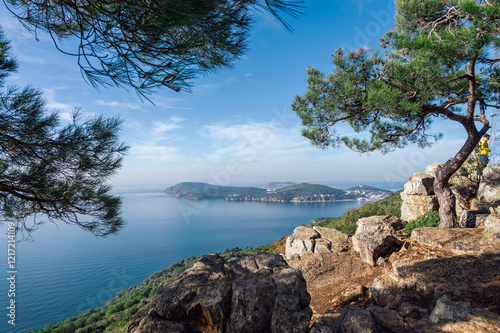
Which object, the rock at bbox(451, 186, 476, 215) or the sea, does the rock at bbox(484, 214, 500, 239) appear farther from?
the sea

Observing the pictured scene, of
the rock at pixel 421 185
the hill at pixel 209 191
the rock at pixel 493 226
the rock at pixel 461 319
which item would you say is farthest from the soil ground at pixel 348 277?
the hill at pixel 209 191

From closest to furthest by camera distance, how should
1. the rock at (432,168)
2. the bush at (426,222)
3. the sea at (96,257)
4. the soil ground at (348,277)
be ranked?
1. the soil ground at (348,277)
2. the bush at (426,222)
3. the rock at (432,168)
4. the sea at (96,257)

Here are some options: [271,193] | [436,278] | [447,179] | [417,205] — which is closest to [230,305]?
[436,278]

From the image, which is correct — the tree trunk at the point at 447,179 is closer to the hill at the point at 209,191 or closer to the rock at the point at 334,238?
the rock at the point at 334,238

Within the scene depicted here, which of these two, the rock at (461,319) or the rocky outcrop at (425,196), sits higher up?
the rocky outcrop at (425,196)

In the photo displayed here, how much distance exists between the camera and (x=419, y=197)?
24.6 ft

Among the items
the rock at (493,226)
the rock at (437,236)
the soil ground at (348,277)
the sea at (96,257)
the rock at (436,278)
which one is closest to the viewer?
the soil ground at (348,277)

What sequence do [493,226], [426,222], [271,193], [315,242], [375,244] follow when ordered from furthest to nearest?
1. [271,193]
2. [315,242]
3. [426,222]
4. [375,244]
5. [493,226]

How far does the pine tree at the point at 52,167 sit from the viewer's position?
3197 mm

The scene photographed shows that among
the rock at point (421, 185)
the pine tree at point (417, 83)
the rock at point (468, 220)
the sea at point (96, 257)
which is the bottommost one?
the sea at point (96, 257)

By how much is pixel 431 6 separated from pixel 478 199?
6.11 metres

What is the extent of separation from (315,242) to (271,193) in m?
56.0

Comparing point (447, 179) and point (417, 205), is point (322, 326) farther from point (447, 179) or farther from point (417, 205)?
point (417, 205)

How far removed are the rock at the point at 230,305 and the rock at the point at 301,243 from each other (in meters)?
4.85
